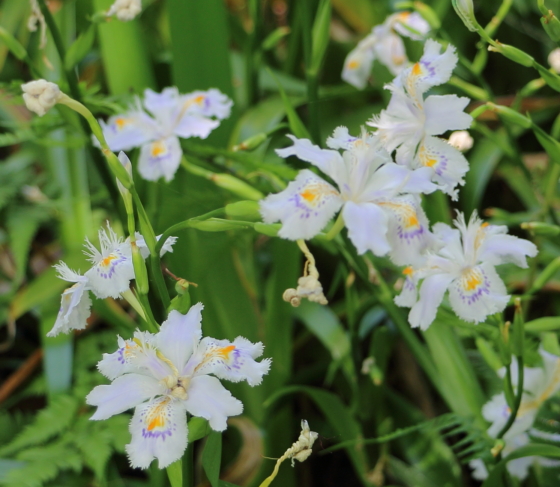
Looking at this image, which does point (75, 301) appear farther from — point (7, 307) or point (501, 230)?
point (7, 307)

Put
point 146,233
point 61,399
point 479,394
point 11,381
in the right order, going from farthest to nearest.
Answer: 1. point 11,381
2. point 61,399
3. point 479,394
4. point 146,233

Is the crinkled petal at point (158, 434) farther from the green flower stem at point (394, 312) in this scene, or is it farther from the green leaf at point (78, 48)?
the green leaf at point (78, 48)

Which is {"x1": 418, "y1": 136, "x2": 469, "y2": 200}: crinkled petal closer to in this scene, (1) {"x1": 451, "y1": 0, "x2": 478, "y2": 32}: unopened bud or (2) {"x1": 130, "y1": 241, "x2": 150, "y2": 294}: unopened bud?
(1) {"x1": 451, "y1": 0, "x2": 478, "y2": 32}: unopened bud

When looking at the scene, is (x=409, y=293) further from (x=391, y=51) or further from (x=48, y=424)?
(x=48, y=424)

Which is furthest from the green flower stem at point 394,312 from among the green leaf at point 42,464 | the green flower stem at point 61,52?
the green leaf at point 42,464

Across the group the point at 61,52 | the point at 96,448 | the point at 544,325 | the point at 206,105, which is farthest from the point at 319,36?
the point at 96,448

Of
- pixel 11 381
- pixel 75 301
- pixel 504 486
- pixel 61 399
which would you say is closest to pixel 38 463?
pixel 61 399
